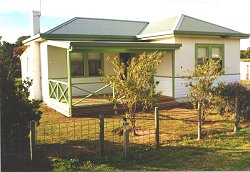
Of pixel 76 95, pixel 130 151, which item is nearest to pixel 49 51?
pixel 76 95

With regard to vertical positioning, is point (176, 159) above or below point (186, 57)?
below

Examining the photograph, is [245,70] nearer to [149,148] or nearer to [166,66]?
[166,66]

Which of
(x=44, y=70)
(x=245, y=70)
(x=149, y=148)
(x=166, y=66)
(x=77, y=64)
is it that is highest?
(x=245, y=70)

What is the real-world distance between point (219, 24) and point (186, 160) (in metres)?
12.1

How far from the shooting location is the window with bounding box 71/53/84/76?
16031mm

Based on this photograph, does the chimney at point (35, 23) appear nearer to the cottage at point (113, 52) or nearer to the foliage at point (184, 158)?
the cottage at point (113, 52)

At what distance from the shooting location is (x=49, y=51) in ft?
51.3

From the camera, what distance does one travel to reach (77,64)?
16.2m

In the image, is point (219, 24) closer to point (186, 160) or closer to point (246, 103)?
point (246, 103)

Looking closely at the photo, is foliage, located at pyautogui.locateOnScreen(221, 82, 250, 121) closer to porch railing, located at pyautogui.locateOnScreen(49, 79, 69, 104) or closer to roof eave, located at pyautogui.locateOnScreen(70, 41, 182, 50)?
roof eave, located at pyautogui.locateOnScreen(70, 41, 182, 50)

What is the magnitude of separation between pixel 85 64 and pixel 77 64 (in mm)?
413

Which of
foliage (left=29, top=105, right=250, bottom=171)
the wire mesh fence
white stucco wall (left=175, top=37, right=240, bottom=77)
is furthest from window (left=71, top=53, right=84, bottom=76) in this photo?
foliage (left=29, top=105, right=250, bottom=171)

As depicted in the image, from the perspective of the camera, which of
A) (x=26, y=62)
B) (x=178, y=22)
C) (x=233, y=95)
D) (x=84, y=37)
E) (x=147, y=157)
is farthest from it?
(x=26, y=62)

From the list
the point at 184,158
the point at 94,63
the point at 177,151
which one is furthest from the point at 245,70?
the point at 184,158
